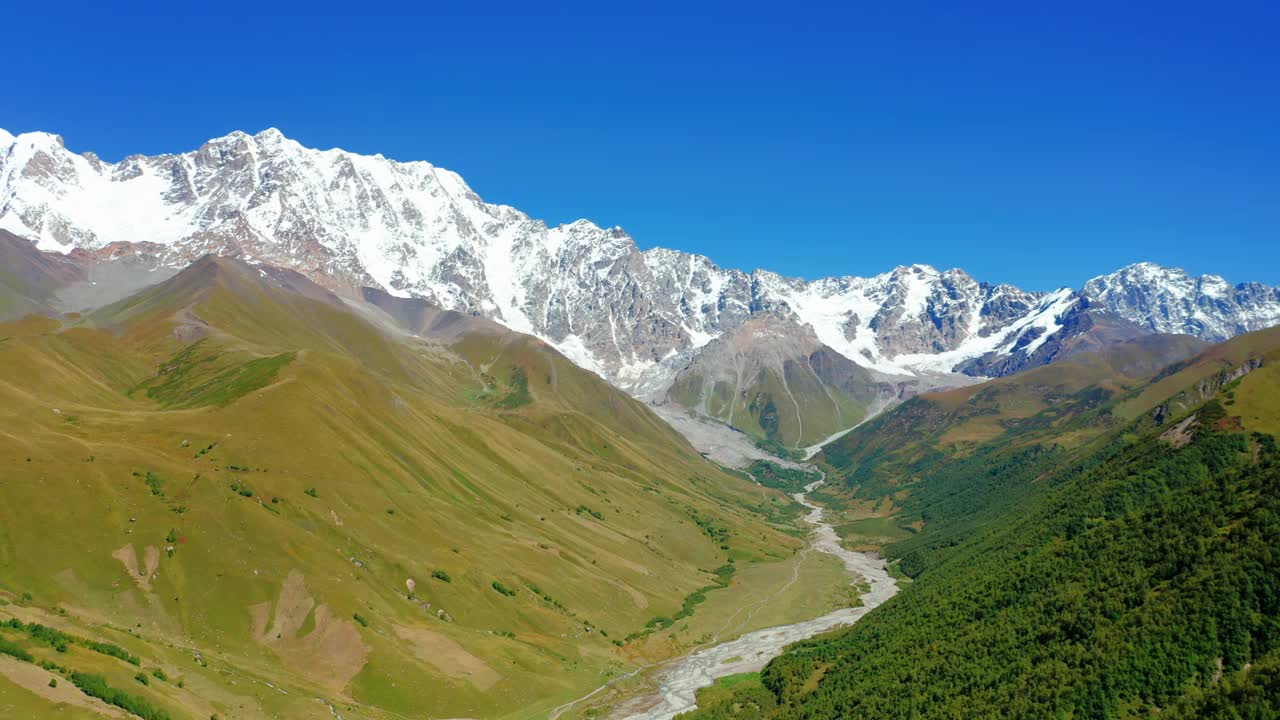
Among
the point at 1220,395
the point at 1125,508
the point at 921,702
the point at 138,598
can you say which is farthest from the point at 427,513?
the point at 1220,395

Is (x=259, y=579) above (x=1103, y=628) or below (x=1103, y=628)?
above

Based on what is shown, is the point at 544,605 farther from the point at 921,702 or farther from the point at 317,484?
the point at 921,702

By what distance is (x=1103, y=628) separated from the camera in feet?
374

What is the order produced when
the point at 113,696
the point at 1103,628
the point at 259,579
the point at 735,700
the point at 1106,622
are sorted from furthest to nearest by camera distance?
the point at 735,700
the point at 259,579
the point at 1106,622
the point at 1103,628
the point at 113,696

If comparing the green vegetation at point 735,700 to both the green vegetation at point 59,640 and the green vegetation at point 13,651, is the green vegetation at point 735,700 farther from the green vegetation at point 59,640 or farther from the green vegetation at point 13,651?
the green vegetation at point 13,651

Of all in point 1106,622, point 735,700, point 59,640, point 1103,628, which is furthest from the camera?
point 735,700

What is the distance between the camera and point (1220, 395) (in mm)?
192875

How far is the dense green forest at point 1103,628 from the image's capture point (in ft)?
332

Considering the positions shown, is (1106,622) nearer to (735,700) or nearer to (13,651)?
(735,700)

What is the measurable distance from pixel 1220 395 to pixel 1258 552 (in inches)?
4018

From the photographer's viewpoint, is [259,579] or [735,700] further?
[735,700]

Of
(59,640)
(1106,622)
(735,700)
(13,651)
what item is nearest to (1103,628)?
(1106,622)

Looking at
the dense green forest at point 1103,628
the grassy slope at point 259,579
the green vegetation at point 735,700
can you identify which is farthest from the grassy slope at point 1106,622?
the grassy slope at point 259,579

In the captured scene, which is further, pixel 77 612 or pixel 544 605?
pixel 544 605
